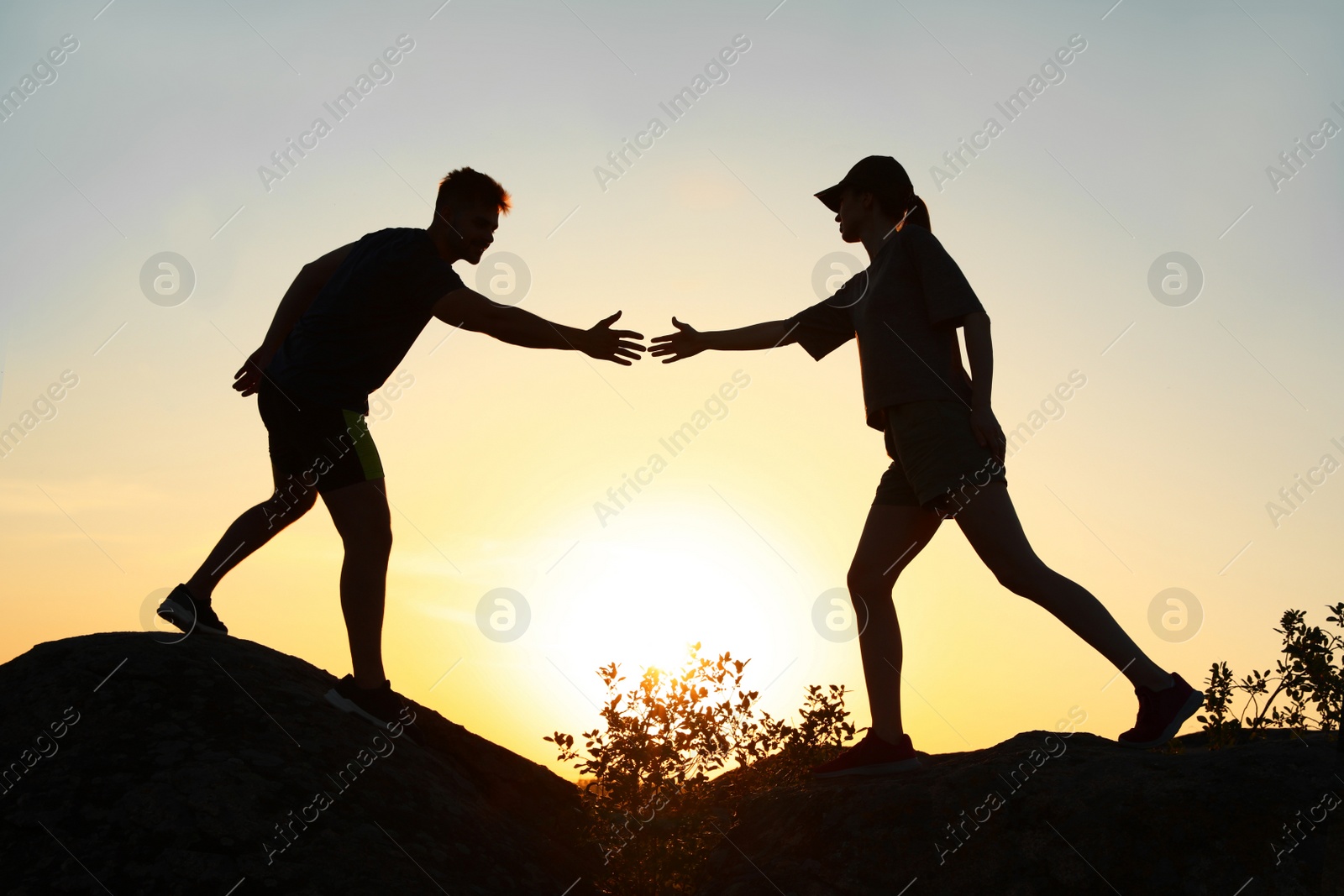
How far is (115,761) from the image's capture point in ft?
12.4

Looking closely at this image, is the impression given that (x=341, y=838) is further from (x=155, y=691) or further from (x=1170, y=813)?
(x=1170, y=813)

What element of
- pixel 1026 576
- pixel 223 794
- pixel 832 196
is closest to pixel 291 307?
pixel 223 794

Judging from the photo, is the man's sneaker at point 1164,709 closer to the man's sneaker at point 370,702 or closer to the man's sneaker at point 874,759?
the man's sneaker at point 874,759

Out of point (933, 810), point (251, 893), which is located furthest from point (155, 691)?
point (933, 810)

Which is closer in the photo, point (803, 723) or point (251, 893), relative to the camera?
point (251, 893)

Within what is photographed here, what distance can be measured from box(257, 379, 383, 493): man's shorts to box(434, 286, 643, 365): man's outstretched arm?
700 millimetres

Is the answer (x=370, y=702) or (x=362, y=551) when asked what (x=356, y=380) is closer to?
(x=362, y=551)

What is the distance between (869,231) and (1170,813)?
9.54 ft

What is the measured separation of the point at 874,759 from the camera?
436cm

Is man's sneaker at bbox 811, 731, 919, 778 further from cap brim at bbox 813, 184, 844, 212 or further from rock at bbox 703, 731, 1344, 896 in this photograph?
cap brim at bbox 813, 184, 844, 212

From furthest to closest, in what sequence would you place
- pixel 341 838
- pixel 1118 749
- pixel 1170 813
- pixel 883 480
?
pixel 883 480
pixel 1118 749
pixel 341 838
pixel 1170 813

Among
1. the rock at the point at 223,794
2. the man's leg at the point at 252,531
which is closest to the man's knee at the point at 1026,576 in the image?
the rock at the point at 223,794

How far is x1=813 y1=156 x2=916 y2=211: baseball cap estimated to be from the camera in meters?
4.80

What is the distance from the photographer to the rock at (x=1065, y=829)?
315cm
